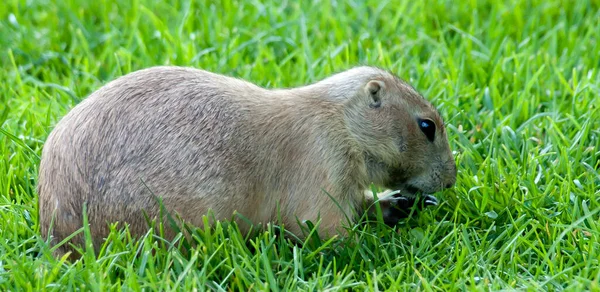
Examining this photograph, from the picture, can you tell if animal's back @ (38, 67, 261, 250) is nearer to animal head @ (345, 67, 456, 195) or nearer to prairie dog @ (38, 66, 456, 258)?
prairie dog @ (38, 66, 456, 258)

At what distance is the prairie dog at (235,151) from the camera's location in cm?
402

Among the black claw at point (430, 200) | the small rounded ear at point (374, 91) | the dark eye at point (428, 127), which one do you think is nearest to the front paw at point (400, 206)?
the black claw at point (430, 200)

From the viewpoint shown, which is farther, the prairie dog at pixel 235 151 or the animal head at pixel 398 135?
the animal head at pixel 398 135

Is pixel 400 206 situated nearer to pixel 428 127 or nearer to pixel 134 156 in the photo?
pixel 428 127

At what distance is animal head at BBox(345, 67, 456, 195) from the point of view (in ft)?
14.9

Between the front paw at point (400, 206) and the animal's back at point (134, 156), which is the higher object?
the animal's back at point (134, 156)

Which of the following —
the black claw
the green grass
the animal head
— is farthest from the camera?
the black claw

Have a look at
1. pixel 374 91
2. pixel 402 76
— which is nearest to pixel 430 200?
pixel 374 91

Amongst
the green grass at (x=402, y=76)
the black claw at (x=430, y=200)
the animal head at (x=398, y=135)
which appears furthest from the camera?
the black claw at (x=430, y=200)

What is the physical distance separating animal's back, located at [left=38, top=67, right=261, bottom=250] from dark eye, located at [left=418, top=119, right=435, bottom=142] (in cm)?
98

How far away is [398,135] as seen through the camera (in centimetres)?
458

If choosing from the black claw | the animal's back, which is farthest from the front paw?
the animal's back

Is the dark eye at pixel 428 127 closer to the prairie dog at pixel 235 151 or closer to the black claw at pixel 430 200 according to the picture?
the prairie dog at pixel 235 151

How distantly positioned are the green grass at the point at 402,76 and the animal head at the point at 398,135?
0.19 meters
